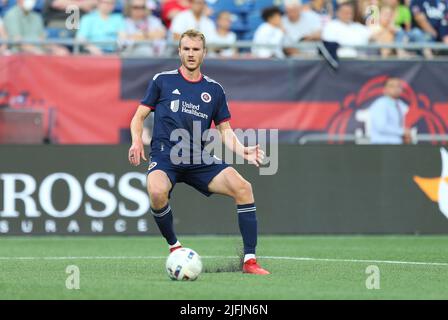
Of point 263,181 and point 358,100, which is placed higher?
point 358,100

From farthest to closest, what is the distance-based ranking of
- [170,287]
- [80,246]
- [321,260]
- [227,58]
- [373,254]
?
[227,58], [80,246], [373,254], [321,260], [170,287]

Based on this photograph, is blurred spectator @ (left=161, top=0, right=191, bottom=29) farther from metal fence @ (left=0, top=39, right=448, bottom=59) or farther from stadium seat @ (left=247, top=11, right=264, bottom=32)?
stadium seat @ (left=247, top=11, right=264, bottom=32)

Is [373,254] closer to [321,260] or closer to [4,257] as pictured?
[321,260]

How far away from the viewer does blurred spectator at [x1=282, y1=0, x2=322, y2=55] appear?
18922 millimetres

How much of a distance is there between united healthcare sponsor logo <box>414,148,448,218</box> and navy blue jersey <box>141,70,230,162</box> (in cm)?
681

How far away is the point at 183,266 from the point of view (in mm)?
9805

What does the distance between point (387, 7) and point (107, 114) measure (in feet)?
18.3

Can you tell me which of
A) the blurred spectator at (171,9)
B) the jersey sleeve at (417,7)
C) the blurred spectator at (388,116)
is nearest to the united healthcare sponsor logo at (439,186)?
the blurred spectator at (388,116)

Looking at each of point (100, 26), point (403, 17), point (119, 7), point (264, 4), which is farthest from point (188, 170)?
point (403, 17)

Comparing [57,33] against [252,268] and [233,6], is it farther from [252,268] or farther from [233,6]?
[252,268]
